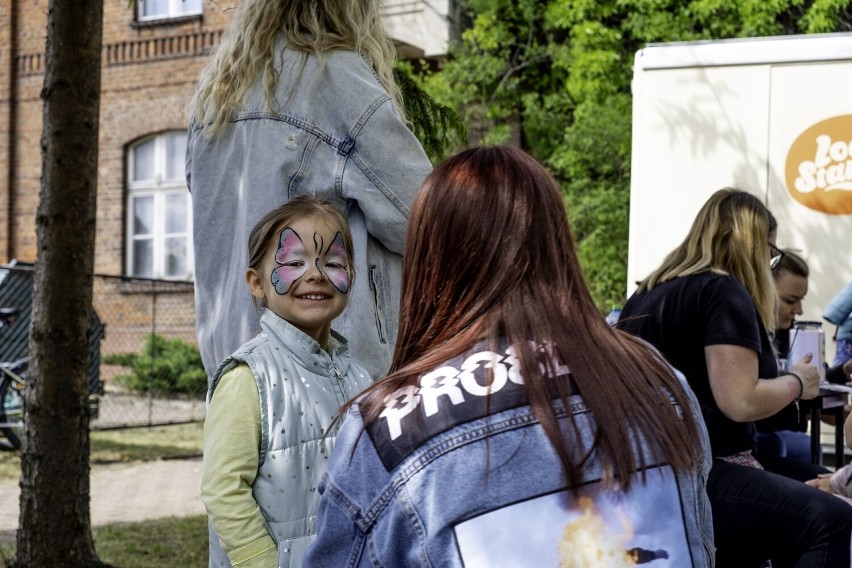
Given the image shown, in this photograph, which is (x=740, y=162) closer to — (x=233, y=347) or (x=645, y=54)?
(x=645, y=54)

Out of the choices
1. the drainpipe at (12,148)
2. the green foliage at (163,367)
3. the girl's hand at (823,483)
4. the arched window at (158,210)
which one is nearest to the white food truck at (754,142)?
the girl's hand at (823,483)

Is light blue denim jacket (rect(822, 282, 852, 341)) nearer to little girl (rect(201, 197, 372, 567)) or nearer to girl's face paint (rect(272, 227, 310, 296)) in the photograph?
little girl (rect(201, 197, 372, 567))

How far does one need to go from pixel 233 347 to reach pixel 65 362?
215 cm

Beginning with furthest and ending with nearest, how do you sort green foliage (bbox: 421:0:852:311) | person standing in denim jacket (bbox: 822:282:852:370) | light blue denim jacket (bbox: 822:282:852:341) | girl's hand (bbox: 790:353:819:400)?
green foliage (bbox: 421:0:852:311)
light blue denim jacket (bbox: 822:282:852:341)
person standing in denim jacket (bbox: 822:282:852:370)
girl's hand (bbox: 790:353:819:400)

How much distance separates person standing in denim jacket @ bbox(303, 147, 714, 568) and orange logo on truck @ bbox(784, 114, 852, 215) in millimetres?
6476

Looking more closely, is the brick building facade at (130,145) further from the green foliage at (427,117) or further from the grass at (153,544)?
the green foliage at (427,117)

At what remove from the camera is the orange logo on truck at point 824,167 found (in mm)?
7512

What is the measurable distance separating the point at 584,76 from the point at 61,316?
10656 millimetres

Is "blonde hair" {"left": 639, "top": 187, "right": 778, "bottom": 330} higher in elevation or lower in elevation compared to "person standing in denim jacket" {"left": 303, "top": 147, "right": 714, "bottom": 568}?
higher

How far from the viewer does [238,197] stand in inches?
112

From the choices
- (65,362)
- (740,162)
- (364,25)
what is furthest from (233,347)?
(740,162)

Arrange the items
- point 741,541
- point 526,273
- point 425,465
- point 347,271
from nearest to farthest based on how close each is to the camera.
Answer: point 425,465
point 526,273
point 347,271
point 741,541

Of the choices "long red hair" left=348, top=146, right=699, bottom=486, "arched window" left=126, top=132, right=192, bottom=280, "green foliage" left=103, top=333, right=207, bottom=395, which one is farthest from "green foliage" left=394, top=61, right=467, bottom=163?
"arched window" left=126, top=132, right=192, bottom=280

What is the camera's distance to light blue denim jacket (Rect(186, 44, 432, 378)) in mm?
2691
